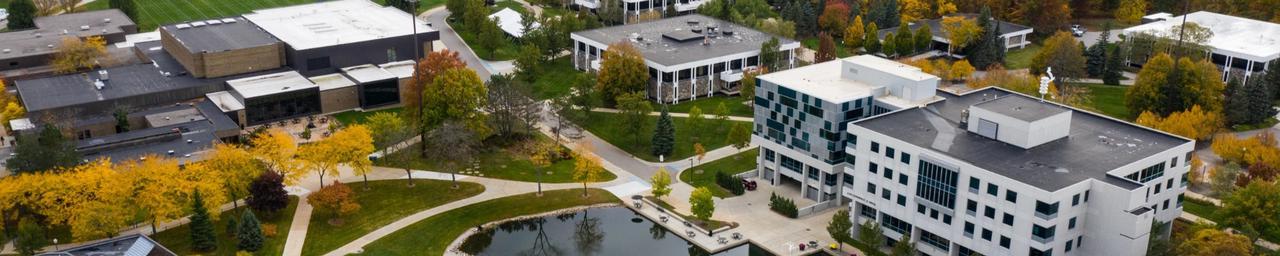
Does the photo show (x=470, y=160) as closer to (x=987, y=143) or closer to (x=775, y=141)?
(x=775, y=141)

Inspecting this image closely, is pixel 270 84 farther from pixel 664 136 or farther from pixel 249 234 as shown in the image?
pixel 664 136

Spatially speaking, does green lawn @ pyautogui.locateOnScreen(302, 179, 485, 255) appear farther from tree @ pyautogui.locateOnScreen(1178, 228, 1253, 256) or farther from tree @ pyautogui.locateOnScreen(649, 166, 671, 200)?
tree @ pyautogui.locateOnScreen(1178, 228, 1253, 256)

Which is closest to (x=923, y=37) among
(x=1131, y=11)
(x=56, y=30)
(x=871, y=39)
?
(x=871, y=39)

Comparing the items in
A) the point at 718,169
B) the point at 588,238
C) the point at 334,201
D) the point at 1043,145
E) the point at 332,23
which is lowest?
the point at 588,238

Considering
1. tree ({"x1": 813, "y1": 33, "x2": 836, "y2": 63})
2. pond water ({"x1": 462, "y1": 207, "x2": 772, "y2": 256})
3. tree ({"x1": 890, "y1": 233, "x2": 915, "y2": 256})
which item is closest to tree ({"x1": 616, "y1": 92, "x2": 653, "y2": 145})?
pond water ({"x1": 462, "y1": 207, "x2": 772, "y2": 256})

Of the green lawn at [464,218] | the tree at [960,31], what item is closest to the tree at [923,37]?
the tree at [960,31]

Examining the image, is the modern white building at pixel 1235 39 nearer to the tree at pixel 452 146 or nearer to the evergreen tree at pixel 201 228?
the tree at pixel 452 146
